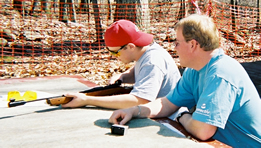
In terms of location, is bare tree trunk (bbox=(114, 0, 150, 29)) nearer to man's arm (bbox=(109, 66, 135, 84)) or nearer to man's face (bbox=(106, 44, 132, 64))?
man's arm (bbox=(109, 66, 135, 84))

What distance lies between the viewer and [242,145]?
1810mm

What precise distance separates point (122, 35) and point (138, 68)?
304 mm

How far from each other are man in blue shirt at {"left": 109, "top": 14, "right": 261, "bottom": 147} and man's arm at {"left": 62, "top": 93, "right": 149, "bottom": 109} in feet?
1.23

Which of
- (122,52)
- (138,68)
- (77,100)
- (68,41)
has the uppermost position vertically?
(68,41)

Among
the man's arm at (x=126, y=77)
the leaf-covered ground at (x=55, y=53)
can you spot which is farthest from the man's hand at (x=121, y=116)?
the leaf-covered ground at (x=55, y=53)

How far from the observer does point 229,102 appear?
1634 millimetres

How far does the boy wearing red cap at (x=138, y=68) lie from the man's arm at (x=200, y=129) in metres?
0.54

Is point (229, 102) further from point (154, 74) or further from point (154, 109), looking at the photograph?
point (154, 74)

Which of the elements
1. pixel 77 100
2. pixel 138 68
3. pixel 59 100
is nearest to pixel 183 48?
pixel 138 68

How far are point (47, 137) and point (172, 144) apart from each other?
77cm

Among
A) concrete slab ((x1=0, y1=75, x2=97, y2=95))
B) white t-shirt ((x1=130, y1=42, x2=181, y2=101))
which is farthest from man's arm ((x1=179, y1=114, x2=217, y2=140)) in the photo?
concrete slab ((x1=0, y1=75, x2=97, y2=95))

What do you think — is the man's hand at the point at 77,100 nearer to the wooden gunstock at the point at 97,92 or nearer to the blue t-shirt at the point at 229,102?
the wooden gunstock at the point at 97,92

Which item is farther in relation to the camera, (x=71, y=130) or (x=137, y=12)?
(x=137, y=12)

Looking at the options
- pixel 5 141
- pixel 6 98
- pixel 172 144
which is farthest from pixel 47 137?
pixel 6 98
